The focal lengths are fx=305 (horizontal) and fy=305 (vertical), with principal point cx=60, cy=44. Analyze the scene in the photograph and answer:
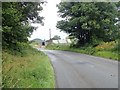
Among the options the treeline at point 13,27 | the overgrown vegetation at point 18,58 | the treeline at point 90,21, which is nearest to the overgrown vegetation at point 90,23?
the treeline at point 90,21

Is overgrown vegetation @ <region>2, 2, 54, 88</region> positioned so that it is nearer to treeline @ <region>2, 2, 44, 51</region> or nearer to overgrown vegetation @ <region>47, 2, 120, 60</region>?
treeline @ <region>2, 2, 44, 51</region>

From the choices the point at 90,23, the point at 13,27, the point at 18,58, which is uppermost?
the point at 90,23

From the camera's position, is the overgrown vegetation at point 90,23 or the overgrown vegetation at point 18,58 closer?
the overgrown vegetation at point 18,58

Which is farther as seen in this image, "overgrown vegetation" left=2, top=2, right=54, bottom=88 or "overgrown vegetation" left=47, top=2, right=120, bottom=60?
"overgrown vegetation" left=47, top=2, right=120, bottom=60

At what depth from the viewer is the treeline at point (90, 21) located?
4366 centimetres

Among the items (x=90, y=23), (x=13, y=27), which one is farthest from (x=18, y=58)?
(x=90, y=23)

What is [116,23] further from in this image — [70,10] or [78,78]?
[78,78]

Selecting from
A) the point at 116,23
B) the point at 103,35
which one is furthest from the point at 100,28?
the point at 116,23

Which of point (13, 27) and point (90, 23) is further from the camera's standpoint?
point (90, 23)

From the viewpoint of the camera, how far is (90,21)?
43.1 meters

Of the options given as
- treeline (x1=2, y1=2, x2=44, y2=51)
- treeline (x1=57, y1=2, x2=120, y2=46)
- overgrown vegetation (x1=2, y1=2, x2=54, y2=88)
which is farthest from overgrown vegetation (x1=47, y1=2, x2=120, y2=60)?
treeline (x1=2, y1=2, x2=44, y2=51)

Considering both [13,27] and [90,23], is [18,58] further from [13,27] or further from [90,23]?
[90,23]

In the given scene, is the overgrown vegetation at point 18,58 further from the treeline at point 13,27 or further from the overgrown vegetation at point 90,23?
the overgrown vegetation at point 90,23

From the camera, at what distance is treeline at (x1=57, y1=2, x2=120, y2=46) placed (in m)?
43.7
